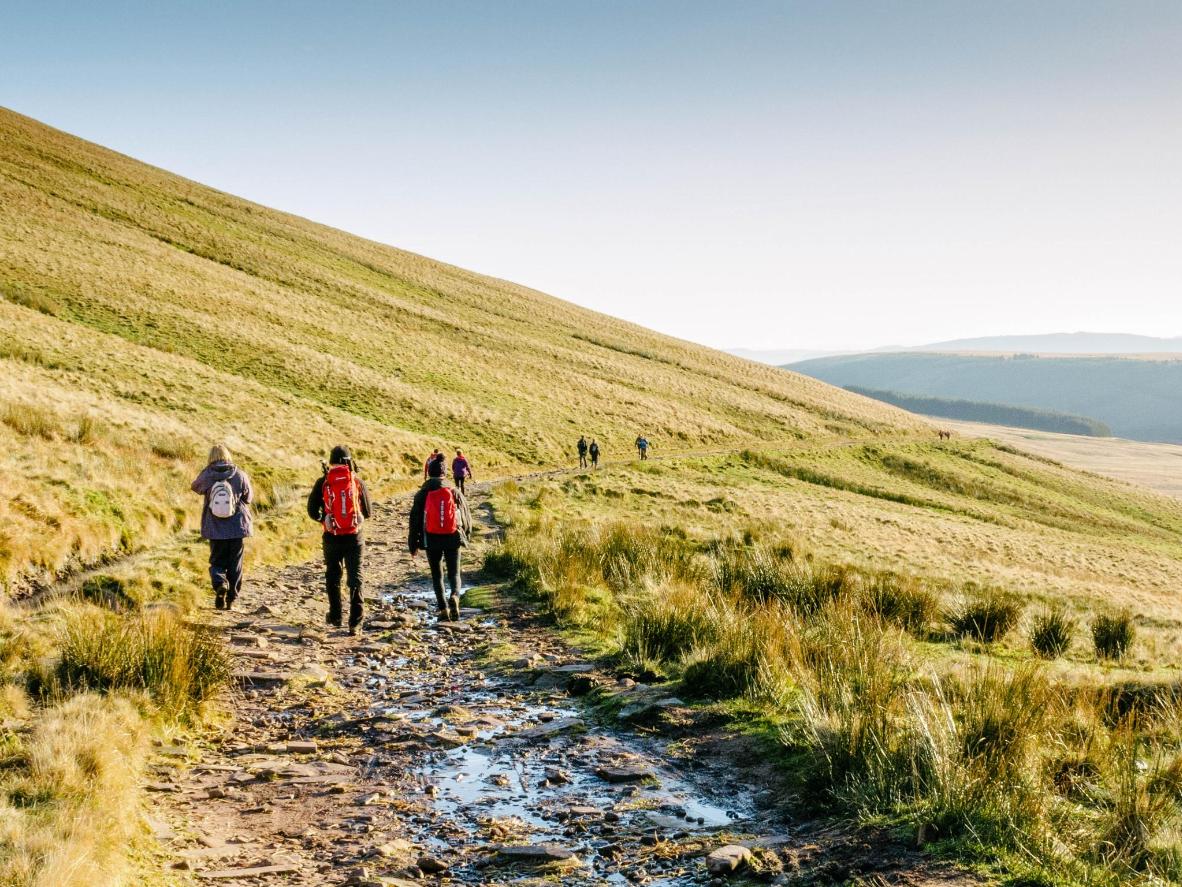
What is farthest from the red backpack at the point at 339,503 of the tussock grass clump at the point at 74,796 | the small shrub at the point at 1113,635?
the small shrub at the point at 1113,635

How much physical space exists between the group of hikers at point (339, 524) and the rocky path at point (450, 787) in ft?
→ 4.59

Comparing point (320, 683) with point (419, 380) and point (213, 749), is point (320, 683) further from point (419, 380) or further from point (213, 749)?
point (419, 380)

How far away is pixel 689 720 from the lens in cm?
666

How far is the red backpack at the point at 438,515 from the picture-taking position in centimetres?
1063

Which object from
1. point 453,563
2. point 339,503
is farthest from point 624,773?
point 339,503

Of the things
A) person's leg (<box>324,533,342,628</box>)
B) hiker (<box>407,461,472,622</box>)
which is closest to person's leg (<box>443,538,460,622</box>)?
hiker (<box>407,461,472,622</box>)

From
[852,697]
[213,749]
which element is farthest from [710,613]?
[213,749]

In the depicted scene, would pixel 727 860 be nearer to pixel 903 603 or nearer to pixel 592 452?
pixel 903 603

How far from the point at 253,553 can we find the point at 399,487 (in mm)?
12187

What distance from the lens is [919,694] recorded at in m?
5.91

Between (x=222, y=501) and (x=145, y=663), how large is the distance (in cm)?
432

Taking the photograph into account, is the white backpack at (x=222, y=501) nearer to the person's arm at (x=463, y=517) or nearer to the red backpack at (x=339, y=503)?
the red backpack at (x=339, y=503)

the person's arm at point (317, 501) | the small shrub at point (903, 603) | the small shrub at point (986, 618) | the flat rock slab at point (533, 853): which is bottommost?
the small shrub at point (986, 618)

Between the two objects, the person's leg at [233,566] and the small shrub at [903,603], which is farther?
the small shrub at [903,603]
